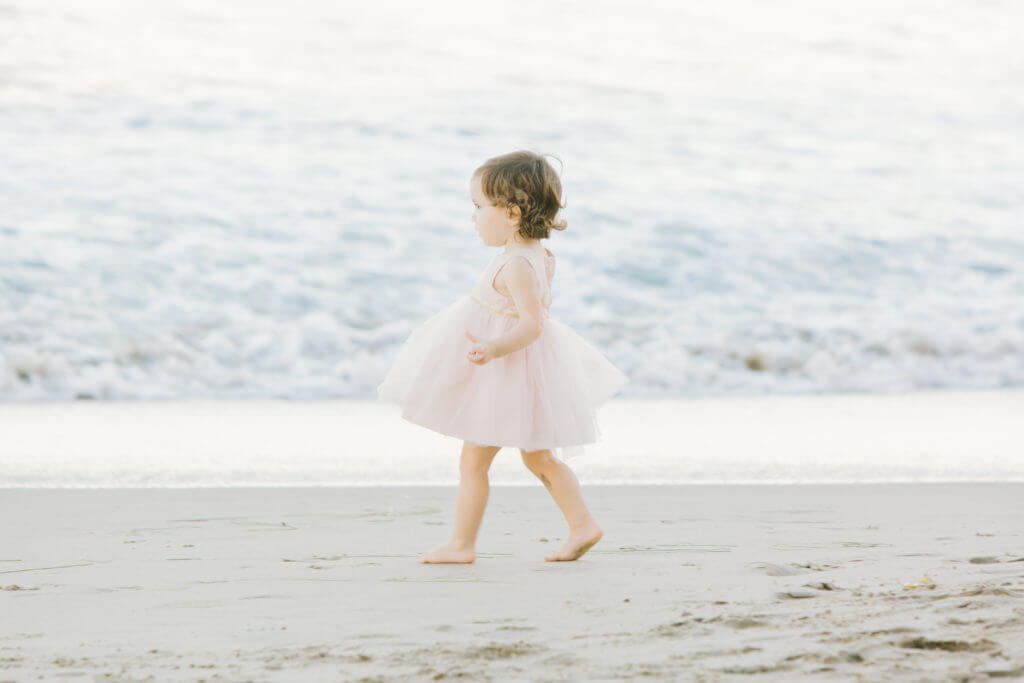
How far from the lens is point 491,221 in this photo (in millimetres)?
3609

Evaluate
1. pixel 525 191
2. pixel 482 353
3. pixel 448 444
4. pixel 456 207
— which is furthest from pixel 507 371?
pixel 456 207

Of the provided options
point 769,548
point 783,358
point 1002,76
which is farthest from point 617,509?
point 1002,76

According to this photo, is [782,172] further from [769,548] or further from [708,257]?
[769,548]

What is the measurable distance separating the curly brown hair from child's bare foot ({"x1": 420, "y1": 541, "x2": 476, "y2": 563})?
0.95 meters

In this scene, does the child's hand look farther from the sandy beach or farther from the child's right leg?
the sandy beach

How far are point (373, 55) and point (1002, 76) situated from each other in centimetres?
851

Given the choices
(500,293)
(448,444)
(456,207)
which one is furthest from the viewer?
(456,207)

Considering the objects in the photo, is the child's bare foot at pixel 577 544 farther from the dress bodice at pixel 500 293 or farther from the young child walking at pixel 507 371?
the dress bodice at pixel 500 293

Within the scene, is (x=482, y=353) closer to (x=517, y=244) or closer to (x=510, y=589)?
(x=517, y=244)

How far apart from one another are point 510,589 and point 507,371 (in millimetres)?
788

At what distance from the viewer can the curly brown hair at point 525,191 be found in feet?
11.7

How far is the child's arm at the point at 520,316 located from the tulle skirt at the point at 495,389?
0.29 feet

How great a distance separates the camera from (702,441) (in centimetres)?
643

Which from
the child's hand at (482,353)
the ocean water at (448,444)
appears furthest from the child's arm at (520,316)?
the ocean water at (448,444)
